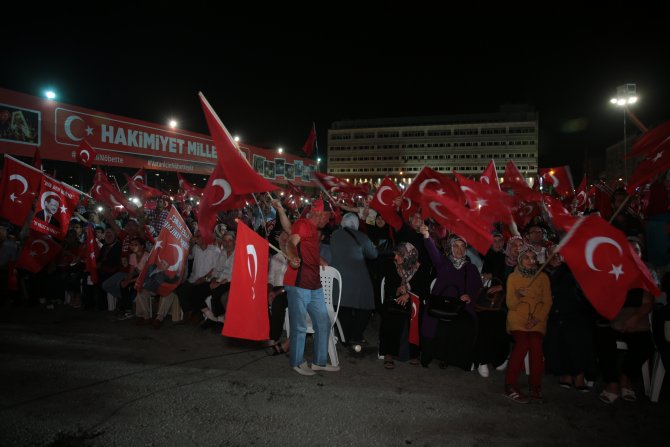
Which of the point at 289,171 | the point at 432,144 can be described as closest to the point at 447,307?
the point at 289,171

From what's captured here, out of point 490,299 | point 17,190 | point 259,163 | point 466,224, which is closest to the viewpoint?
point 466,224

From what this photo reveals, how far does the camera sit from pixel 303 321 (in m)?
4.96

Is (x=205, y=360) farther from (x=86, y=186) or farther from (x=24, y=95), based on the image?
(x=86, y=186)

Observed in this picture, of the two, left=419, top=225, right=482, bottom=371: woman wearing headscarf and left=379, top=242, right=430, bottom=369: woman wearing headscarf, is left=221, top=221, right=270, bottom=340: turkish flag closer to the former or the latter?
left=379, top=242, right=430, bottom=369: woman wearing headscarf

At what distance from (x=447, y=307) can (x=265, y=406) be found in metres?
2.48

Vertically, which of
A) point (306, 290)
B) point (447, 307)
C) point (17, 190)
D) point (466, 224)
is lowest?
point (447, 307)

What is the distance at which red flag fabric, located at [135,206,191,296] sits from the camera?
680cm

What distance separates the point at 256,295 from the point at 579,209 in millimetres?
10360

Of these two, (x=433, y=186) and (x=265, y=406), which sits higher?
(x=433, y=186)

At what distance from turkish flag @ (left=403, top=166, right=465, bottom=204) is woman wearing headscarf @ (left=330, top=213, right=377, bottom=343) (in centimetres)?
132

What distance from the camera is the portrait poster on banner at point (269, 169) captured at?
1132 inches

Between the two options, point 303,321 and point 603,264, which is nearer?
point 603,264

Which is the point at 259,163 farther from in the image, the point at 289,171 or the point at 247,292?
the point at 247,292

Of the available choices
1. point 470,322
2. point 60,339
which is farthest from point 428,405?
point 60,339
